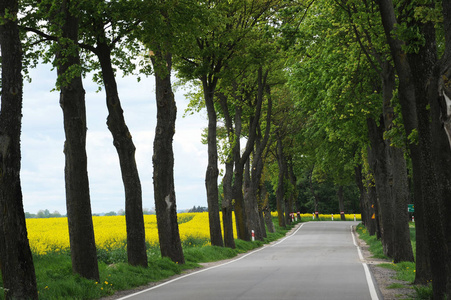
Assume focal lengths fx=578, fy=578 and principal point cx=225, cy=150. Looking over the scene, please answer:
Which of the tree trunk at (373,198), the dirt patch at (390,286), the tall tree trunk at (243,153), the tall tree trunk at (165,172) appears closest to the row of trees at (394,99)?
the tree trunk at (373,198)

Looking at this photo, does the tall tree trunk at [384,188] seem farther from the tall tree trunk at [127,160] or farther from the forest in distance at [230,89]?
the tall tree trunk at [127,160]

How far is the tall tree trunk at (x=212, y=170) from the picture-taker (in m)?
27.3

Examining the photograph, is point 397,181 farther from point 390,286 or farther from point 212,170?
point 212,170

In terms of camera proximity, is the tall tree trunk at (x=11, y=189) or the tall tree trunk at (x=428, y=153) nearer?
the tall tree trunk at (x=11, y=189)

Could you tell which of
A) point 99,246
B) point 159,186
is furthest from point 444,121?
point 99,246

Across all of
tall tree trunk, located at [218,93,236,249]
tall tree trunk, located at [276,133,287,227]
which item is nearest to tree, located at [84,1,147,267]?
tall tree trunk, located at [218,93,236,249]

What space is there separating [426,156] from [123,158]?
933 centimetres

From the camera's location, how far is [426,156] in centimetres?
1089

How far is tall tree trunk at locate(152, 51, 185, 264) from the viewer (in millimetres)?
20250

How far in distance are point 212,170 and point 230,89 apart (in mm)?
7321

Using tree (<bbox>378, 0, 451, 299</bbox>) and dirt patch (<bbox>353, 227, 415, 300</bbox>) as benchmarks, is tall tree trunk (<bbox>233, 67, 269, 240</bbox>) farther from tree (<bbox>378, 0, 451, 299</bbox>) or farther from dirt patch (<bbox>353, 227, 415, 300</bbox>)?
tree (<bbox>378, 0, 451, 299</bbox>)

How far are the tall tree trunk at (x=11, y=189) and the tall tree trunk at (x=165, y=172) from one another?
961cm

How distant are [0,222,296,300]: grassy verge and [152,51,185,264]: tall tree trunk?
816mm

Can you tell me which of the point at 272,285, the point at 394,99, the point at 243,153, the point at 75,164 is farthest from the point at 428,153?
the point at 243,153
